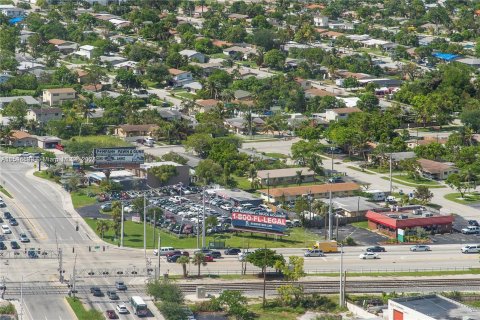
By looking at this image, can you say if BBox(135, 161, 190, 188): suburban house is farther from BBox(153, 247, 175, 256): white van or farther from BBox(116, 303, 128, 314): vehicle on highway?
BBox(116, 303, 128, 314): vehicle on highway

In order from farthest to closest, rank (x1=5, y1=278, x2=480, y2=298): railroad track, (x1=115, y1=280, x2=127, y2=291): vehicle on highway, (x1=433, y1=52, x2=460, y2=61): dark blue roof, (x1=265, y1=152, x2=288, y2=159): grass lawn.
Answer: (x1=433, y1=52, x2=460, y2=61): dark blue roof
(x1=265, y1=152, x2=288, y2=159): grass lawn
(x1=115, y1=280, x2=127, y2=291): vehicle on highway
(x1=5, y1=278, x2=480, y2=298): railroad track

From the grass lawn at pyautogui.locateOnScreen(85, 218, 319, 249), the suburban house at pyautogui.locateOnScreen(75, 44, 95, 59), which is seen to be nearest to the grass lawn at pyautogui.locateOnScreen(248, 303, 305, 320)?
the grass lawn at pyautogui.locateOnScreen(85, 218, 319, 249)

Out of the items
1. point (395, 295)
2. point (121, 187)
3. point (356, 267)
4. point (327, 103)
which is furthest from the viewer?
point (327, 103)

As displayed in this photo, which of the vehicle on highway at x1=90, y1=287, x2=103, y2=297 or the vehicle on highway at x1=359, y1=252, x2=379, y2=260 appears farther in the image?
the vehicle on highway at x1=359, y1=252, x2=379, y2=260

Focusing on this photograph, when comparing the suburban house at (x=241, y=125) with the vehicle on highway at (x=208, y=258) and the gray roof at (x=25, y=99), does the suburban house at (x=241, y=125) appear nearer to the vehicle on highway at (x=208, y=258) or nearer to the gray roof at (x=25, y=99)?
the gray roof at (x=25, y=99)

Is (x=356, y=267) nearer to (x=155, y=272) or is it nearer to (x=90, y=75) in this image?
(x=155, y=272)

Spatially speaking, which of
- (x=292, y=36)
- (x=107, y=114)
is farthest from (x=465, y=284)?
(x=292, y=36)
